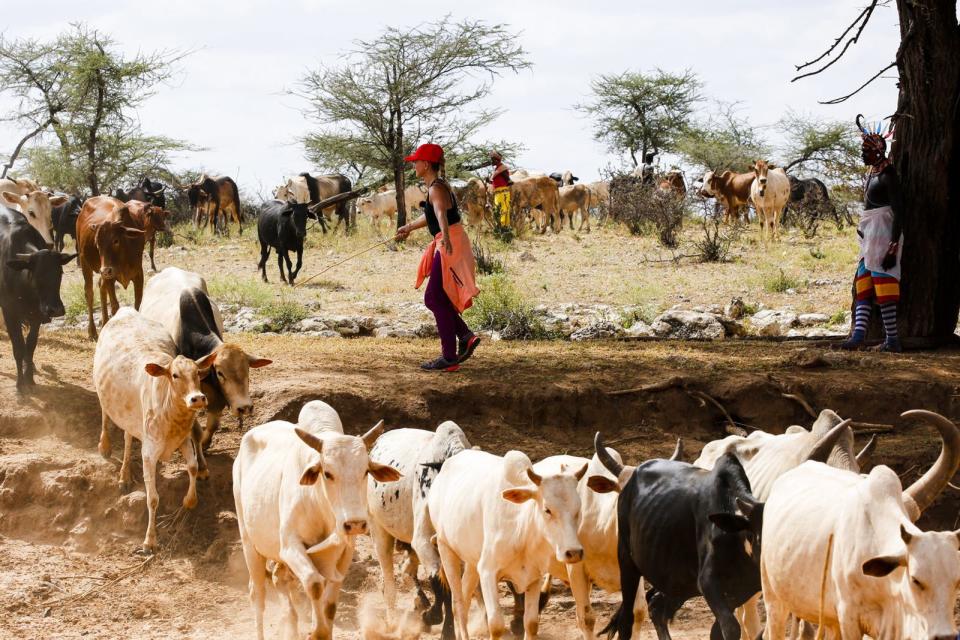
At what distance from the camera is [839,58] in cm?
1055

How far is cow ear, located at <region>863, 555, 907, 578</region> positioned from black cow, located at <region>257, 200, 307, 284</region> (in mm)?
14336

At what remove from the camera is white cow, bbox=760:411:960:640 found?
4.54 metres

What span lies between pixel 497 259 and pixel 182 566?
435 inches

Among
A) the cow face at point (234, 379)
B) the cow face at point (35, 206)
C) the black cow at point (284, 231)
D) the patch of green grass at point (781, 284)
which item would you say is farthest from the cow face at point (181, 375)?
the black cow at point (284, 231)

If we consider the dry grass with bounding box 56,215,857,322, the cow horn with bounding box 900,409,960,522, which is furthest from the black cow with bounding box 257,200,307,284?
the cow horn with bounding box 900,409,960,522

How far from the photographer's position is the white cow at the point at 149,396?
26.7 feet

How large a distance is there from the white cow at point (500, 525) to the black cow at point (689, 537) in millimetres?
335

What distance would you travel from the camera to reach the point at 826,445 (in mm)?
6031

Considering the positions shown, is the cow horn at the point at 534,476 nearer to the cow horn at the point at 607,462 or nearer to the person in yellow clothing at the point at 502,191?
the cow horn at the point at 607,462

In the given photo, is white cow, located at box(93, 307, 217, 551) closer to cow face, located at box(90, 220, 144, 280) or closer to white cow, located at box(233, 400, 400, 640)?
white cow, located at box(233, 400, 400, 640)

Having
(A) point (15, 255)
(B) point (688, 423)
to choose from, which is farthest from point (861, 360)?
(A) point (15, 255)

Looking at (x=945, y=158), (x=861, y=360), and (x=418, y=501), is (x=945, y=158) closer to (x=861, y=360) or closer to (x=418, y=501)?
(x=861, y=360)

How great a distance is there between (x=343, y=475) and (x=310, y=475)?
0.17 m

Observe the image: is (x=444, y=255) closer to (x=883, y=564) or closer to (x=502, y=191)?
(x=883, y=564)
